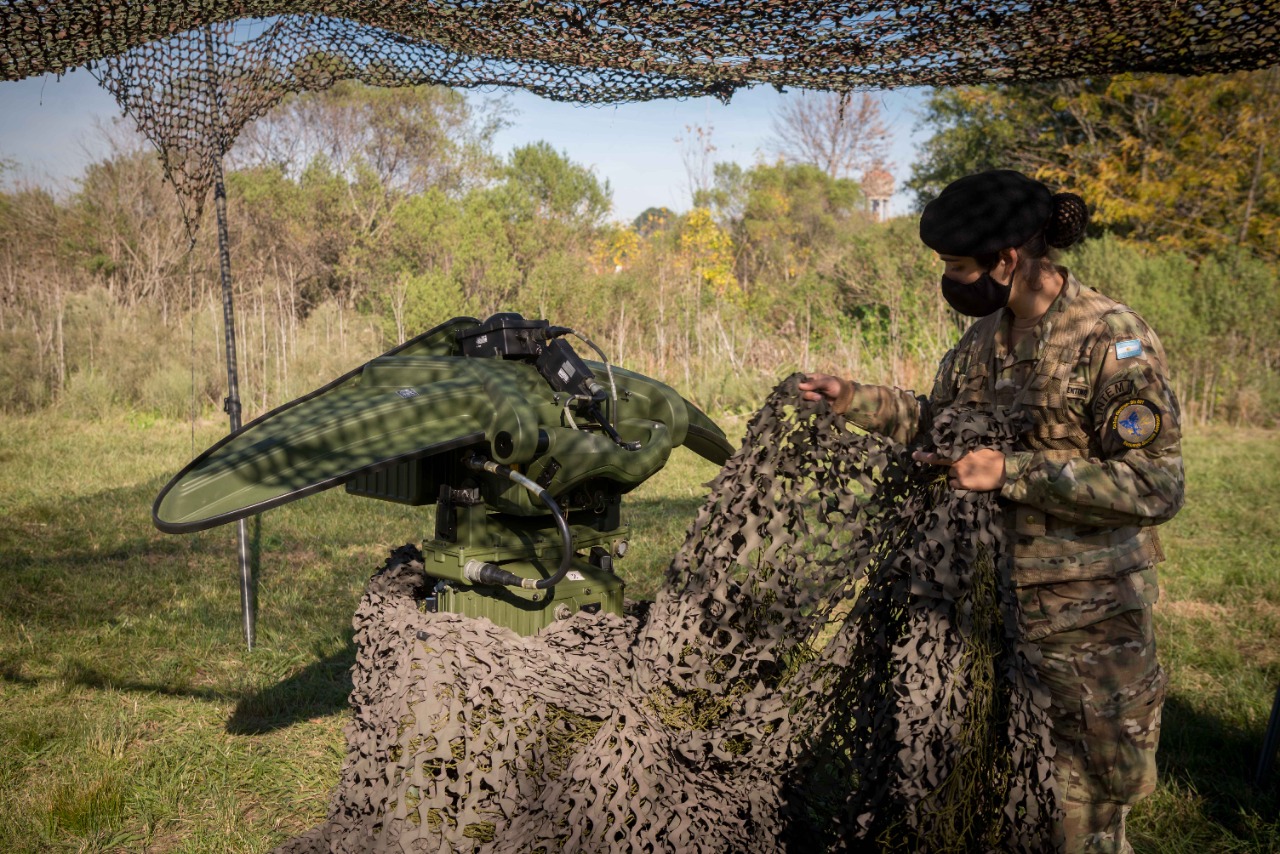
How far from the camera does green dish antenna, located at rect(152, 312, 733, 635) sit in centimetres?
211

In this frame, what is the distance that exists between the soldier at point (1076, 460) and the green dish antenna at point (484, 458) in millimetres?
629

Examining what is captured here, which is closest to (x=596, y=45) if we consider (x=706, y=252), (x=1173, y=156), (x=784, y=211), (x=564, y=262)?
(x=564, y=262)

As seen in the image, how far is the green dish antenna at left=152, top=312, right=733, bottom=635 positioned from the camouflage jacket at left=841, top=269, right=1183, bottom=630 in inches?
28.4

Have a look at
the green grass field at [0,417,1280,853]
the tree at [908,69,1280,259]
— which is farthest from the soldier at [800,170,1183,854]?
the tree at [908,69,1280,259]

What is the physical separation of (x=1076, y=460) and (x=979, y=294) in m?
0.50

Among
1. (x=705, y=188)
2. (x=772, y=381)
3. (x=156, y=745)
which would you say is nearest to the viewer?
(x=156, y=745)

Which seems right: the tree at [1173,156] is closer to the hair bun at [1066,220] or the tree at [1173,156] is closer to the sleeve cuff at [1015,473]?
the hair bun at [1066,220]

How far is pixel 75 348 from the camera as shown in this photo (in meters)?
12.9

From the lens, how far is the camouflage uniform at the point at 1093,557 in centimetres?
233

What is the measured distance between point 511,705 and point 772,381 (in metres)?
9.98

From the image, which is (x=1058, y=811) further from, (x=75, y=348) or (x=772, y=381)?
(x=75, y=348)

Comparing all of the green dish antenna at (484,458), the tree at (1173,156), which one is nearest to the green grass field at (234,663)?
the green dish antenna at (484,458)

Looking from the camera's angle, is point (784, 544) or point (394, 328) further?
point (394, 328)

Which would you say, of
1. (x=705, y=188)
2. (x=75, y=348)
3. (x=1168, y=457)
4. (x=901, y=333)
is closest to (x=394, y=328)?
(x=75, y=348)
